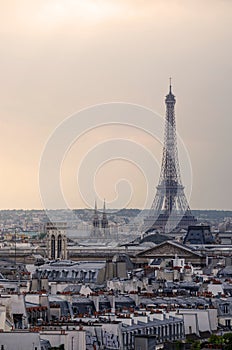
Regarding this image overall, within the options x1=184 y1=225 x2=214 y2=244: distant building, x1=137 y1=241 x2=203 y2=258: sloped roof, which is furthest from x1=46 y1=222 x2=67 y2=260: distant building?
x1=184 y1=225 x2=214 y2=244: distant building

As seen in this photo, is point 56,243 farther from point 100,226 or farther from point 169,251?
point 100,226

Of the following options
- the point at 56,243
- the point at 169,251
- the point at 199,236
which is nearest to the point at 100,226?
the point at 199,236

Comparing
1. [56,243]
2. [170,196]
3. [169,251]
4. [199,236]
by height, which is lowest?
[169,251]

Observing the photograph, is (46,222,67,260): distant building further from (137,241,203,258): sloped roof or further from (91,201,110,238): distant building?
(91,201,110,238): distant building

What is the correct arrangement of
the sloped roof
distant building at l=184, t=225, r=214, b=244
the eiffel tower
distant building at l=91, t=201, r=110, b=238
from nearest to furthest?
the sloped roof < distant building at l=184, t=225, r=214, b=244 < distant building at l=91, t=201, r=110, b=238 < the eiffel tower

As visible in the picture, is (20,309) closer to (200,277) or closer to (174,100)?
(200,277)

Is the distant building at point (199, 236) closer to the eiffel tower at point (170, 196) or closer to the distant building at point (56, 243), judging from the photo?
the distant building at point (56, 243)

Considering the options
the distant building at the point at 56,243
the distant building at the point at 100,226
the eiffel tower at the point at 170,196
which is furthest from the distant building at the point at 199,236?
the eiffel tower at the point at 170,196

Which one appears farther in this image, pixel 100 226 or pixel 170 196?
pixel 170 196

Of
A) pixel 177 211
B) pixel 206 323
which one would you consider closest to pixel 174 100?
pixel 177 211

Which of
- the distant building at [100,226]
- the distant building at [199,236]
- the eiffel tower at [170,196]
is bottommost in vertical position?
the distant building at [199,236]
